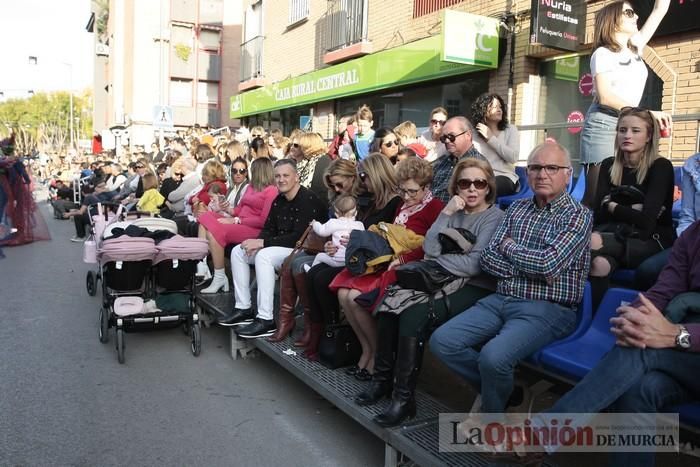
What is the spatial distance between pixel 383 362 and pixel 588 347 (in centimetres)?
130

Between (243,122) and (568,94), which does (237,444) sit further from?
(243,122)

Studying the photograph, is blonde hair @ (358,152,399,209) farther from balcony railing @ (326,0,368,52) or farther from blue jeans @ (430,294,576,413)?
balcony railing @ (326,0,368,52)

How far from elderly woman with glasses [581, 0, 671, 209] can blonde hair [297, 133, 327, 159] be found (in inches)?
150

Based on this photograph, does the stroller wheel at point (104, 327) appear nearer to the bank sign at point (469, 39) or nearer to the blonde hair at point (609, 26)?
the blonde hair at point (609, 26)

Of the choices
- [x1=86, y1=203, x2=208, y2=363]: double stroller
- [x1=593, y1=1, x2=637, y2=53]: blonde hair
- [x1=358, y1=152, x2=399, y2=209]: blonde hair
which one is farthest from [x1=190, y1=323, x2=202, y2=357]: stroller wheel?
[x1=593, y1=1, x2=637, y2=53]: blonde hair

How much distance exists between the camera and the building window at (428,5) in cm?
1201

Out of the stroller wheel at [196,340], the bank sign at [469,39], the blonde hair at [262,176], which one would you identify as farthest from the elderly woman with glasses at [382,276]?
the bank sign at [469,39]

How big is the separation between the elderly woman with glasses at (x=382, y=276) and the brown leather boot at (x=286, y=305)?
3.12 ft

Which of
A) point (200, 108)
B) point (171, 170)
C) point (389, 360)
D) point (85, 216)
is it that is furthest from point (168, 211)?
point (200, 108)

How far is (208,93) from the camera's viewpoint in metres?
42.4

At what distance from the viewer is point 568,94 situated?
995 centimetres

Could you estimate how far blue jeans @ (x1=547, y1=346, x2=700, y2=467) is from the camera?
8.98 ft

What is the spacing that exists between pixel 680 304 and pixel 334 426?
2527 millimetres

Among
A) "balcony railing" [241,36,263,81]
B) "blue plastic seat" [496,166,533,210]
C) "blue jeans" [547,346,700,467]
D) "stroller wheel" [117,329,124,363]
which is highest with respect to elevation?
"balcony railing" [241,36,263,81]
